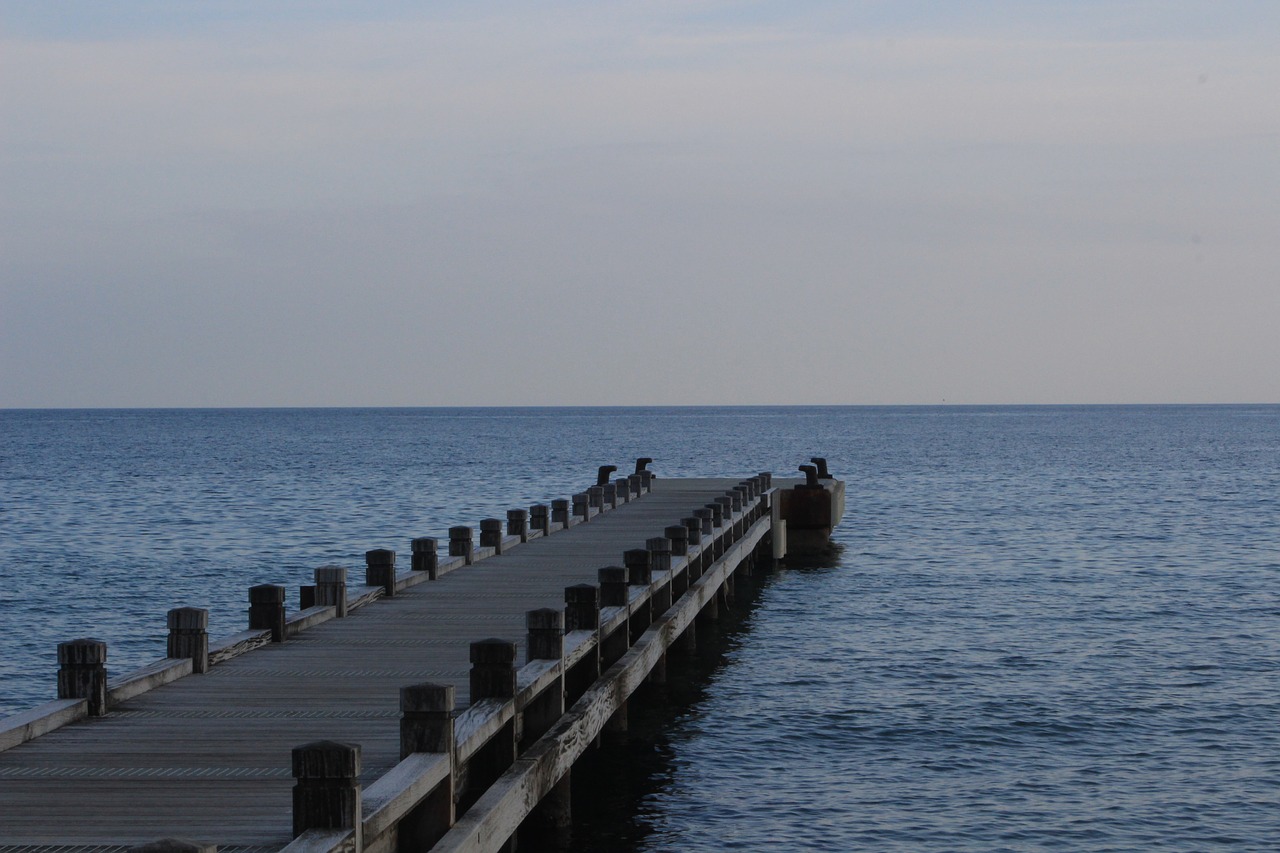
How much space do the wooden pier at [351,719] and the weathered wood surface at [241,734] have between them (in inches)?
0.9

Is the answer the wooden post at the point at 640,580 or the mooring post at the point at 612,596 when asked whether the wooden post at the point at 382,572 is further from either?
the mooring post at the point at 612,596

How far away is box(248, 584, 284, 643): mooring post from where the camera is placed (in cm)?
1443

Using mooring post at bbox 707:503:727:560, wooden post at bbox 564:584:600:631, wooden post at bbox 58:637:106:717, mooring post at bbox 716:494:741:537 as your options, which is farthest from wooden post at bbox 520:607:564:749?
mooring post at bbox 716:494:741:537

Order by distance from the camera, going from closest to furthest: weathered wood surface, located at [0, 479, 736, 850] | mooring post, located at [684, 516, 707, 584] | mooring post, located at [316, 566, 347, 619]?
weathered wood surface, located at [0, 479, 736, 850] < mooring post, located at [316, 566, 347, 619] < mooring post, located at [684, 516, 707, 584]

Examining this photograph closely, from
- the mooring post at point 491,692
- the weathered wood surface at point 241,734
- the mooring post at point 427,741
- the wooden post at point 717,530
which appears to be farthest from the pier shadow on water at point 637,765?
the mooring post at point 427,741

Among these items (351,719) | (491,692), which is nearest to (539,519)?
(351,719)

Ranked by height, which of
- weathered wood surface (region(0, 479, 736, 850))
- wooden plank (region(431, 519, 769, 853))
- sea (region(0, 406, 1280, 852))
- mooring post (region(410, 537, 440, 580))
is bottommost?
sea (region(0, 406, 1280, 852))

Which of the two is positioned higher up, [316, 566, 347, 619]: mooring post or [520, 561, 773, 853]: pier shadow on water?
[316, 566, 347, 619]: mooring post

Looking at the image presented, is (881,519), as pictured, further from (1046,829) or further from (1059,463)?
(1059,463)

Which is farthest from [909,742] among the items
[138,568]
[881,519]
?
[881,519]

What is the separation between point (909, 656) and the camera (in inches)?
922

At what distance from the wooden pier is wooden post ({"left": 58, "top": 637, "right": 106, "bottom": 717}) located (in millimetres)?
16

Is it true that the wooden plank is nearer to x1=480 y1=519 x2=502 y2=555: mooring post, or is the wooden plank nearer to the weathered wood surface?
the weathered wood surface

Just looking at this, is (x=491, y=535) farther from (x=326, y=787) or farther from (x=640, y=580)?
(x=326, y=787)
